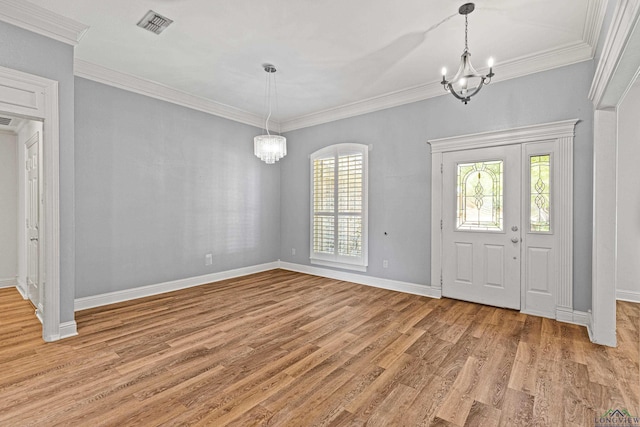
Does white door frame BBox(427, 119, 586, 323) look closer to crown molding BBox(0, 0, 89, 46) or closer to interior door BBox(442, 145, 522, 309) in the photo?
interior door BBox(442, 145, 522, 309)

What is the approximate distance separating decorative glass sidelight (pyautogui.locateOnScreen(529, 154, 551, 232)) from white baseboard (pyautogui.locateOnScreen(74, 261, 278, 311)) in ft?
15.4

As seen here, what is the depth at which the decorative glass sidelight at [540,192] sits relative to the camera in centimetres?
366

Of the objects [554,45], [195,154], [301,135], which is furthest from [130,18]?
[554,45]

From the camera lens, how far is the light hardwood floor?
6.46 feet

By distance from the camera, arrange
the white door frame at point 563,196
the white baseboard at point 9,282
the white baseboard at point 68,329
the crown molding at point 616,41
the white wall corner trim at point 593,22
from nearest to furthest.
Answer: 1. the crown molding at point 616,41
2. the white wall corner trim at point 593,22
3. the white baseboard at point 68,329
4. the white door frame at point 563,196
5. the white baseboard at point 9,282

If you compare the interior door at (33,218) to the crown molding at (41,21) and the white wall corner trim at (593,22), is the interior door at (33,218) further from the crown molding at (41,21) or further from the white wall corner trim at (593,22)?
the white wall corner trim at (593,22)

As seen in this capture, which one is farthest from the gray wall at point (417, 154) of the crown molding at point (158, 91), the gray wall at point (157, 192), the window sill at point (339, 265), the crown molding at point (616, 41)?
the crown molding at point (158, 91)

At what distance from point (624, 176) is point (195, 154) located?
6522 millimetres

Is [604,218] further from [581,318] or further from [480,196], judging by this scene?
[480,196]

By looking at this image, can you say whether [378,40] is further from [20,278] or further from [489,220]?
[20,278]

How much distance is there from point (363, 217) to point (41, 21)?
4.60 m

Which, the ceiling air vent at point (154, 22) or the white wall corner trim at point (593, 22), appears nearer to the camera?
the white wall corner trim at point (593, 22)

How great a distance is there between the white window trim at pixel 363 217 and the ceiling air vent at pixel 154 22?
3.25 metres

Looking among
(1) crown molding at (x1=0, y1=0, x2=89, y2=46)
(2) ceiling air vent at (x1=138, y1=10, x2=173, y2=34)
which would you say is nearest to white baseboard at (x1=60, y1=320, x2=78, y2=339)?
(1) crown molding at (x1=0, y1=0, x2=89, y2=46)
